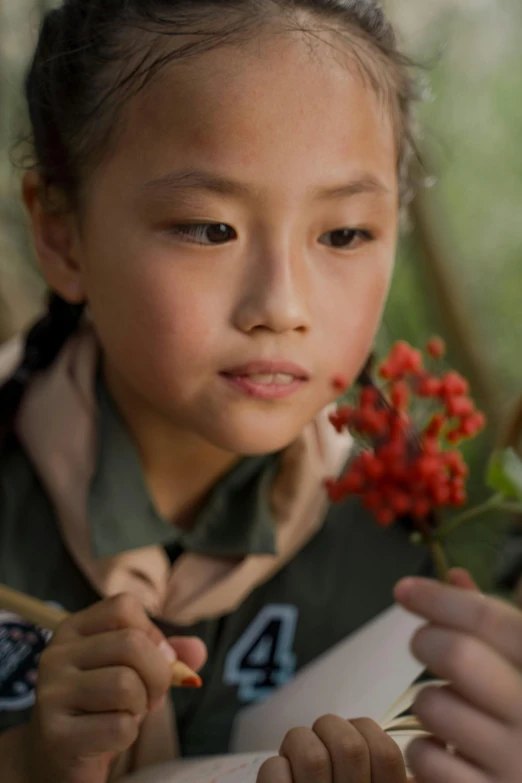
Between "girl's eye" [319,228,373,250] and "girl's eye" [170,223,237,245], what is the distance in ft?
0.25

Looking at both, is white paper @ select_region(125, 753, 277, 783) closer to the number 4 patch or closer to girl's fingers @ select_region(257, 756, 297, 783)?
girl's fingers @ select_region(257, 756, 297, 783)

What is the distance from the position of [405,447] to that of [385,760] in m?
0.25

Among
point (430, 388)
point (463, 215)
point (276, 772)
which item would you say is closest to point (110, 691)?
point (276, 772)

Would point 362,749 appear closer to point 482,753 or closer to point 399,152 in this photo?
point 482,753

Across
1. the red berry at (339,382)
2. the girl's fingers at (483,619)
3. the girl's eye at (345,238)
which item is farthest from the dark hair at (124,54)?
the girl's fingers at (483,619)

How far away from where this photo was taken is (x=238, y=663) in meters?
0.81

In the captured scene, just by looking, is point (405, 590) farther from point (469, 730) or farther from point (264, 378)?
point (264, 378)

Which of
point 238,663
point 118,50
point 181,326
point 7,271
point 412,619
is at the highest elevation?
point 118,50

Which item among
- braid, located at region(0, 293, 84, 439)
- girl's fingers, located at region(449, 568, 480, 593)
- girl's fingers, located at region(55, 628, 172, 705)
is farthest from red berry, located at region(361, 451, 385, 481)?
braid, located at region(0, 293, 84, 439)

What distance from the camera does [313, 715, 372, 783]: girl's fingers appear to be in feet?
1.70

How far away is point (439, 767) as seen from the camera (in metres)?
0.43

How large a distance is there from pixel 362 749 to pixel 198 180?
0.39 metres

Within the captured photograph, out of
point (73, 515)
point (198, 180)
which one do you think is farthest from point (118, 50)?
point (73, 515)

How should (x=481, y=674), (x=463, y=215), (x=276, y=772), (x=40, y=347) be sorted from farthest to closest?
(x=463, y=215) → (x=40, y=347) → (x=276, y=772) → (x=481, y=674)
